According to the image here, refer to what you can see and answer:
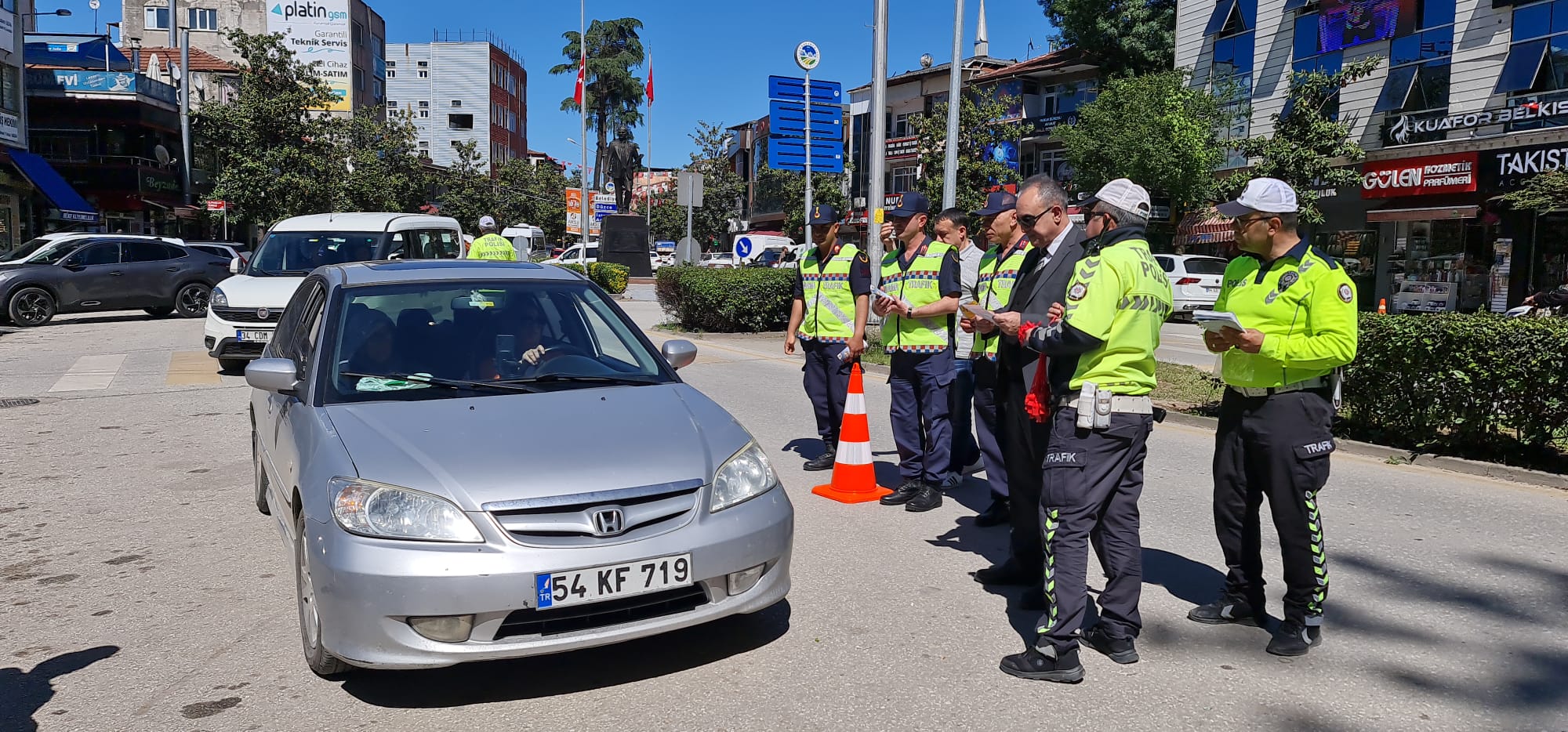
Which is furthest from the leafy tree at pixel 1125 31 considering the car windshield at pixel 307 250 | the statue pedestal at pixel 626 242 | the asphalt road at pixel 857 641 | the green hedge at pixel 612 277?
the asphalt road at pixel 857 641

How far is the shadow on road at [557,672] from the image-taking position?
3.67 m

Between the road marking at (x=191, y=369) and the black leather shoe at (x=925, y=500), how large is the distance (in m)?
8.91

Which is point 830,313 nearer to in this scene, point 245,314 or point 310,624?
point 310,624

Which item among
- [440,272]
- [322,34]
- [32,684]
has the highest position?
[322,34]

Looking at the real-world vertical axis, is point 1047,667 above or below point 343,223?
below

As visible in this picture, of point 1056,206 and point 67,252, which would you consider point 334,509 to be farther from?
point 67,252

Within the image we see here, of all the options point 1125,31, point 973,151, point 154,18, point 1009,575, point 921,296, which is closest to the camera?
point 1009,575

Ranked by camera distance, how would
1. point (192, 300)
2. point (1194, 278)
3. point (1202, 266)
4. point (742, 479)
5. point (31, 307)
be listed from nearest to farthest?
point (742, 479) → point (31, 307) → point (192, 300) → point (1194, 278) → point (1202, 266)

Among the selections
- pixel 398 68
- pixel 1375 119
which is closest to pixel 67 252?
pixel 1375 119

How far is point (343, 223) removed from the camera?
43.5 feet

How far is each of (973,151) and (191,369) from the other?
24.5m

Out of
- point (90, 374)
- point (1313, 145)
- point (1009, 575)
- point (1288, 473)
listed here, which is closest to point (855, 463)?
point (1009, 575)

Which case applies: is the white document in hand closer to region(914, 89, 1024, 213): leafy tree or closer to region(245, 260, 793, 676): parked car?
region(245, 260, 793, 676): parked car

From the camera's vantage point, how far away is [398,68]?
83.6 m
